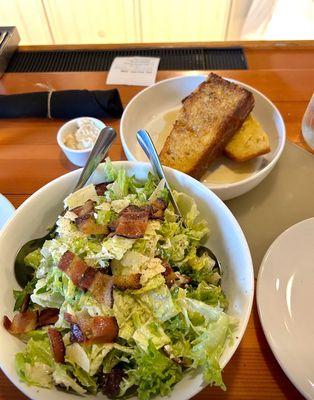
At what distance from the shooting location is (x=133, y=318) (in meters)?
0.67

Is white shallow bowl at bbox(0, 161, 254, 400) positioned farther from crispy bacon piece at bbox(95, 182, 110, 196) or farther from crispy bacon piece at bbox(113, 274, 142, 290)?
crispy bacon piece at bbox(113, 274, 142, 290)

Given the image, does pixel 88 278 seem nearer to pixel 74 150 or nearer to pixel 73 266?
pixel 73 266

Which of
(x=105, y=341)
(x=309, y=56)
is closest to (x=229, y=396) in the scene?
(x=105, y=341)

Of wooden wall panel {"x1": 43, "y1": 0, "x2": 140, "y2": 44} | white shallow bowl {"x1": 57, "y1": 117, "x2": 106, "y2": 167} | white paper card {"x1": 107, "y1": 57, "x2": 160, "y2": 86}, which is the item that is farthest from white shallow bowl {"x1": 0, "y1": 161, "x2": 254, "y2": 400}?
wooden wall panel {"x1": 43, "y1": 0, "x2": 140, "y2": 44}

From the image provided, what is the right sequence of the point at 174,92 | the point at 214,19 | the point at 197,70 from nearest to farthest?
the point at 174,92 → the point at 197,70 → the point at 214,19

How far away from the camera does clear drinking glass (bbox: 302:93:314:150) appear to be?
1.13 meters

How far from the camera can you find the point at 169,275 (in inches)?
27.0

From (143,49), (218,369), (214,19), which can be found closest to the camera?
(218,369)

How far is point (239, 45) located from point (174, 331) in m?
1.32

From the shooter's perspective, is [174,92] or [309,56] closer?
[174,92]

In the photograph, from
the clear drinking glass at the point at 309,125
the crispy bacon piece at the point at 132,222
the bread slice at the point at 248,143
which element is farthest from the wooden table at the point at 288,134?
the crispy bacon piece at the point at 132,222

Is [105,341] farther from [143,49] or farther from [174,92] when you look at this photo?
[143,49]

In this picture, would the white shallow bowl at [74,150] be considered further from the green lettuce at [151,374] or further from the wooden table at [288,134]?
the green lettuce at [151,374]

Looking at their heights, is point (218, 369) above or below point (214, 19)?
above
